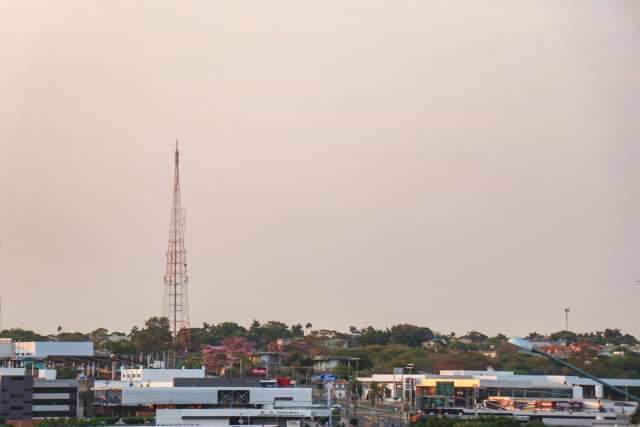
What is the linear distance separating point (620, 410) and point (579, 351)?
46.8 metres

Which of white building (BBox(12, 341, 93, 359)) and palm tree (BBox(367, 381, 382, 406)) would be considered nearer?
palm tree (BBox(367, 381, 382, 406))

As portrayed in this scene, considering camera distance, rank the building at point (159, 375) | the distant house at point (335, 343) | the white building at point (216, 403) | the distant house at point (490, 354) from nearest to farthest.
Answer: the white building at point (216, 403)
the building at point (159, 375)
the distant house at point (490, 354)
the distant house at point (335, 343)

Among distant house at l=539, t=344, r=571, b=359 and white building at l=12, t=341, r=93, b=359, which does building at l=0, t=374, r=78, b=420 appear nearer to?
white building at l=12, t=341, r=93, b=359

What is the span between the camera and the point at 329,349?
561 ft

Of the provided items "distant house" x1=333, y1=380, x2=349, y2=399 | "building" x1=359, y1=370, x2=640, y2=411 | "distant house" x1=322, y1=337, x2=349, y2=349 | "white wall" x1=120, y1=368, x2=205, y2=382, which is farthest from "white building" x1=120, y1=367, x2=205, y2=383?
"distant house" x1=322, y1=337, x2=349, y2=349

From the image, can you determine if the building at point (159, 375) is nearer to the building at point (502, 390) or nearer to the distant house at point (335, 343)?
the building at point (502, 390)

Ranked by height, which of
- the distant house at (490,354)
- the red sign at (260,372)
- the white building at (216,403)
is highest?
the distant house at (490,354)

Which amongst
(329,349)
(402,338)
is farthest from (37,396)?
(402,338)

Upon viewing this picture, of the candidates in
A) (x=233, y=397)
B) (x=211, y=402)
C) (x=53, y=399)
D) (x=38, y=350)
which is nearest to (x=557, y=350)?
(x=38, y=350)

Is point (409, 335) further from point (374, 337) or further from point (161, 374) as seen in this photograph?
point (161, 374)

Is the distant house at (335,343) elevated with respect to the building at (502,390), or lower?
elevated

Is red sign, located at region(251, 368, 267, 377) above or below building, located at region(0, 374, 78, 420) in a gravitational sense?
above

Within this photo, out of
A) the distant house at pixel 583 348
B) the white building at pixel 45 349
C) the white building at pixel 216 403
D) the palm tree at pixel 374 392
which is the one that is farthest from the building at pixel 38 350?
the distant house at pixel 583 348

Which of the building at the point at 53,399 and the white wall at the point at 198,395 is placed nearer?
the building at the point at 53,399
